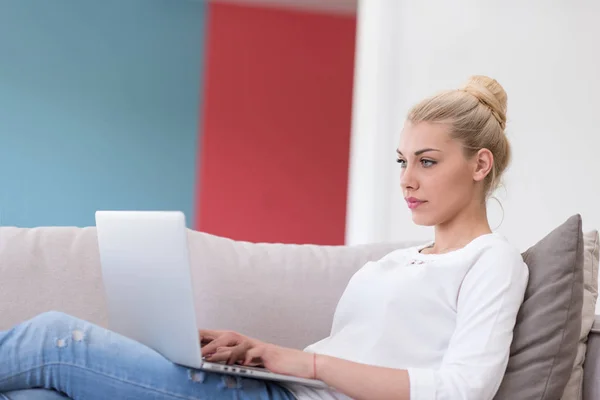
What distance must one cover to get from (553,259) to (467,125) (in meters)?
0.32

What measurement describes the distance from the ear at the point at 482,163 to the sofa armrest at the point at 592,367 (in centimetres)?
37

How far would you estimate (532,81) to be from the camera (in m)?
2.61

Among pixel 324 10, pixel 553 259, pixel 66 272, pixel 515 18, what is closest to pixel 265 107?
pixel 324 10

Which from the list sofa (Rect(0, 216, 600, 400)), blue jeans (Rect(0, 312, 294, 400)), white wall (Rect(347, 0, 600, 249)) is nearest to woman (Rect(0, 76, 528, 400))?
blue jeans (Rect(0, 312, 294, 400))

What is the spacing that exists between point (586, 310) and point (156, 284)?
86cm

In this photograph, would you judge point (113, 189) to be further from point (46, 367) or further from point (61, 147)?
point (46, 367)

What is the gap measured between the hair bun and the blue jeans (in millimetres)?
787

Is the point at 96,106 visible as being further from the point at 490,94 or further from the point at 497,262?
the point at 497,262

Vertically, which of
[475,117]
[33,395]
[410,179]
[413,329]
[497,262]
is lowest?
[33,395]

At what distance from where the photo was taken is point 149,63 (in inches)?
214

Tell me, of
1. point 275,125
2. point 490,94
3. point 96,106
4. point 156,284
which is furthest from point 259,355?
point 275,125

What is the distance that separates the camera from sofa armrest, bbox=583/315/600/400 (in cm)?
159

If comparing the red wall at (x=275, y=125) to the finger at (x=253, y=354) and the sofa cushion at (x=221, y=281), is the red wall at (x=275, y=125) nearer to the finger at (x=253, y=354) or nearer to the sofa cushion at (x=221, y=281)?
the sofa cushion at (x=221, y=281)

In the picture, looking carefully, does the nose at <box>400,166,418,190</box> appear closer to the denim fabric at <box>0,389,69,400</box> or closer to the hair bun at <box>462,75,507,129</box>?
the hair bun at <box>462,75,507,129</box>
